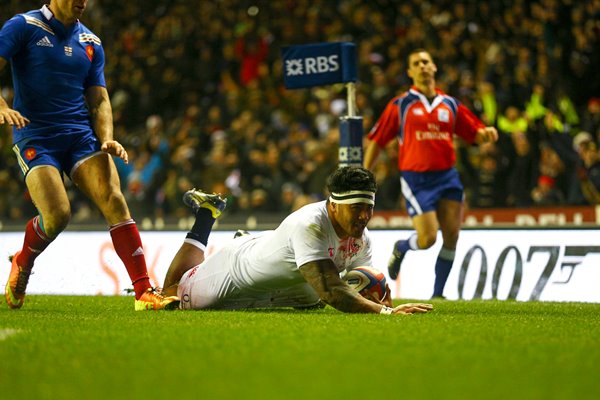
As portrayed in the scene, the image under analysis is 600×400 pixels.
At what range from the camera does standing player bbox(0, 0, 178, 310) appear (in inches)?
315

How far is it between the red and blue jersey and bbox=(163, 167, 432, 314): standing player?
2.83 m

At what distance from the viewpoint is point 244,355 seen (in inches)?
206

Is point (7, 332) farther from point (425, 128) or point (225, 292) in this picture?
point (425, 128)

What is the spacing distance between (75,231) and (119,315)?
5.52 meters

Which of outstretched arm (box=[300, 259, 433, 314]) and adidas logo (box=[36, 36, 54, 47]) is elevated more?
adidas logo (box=[36, 36, 54, 47])

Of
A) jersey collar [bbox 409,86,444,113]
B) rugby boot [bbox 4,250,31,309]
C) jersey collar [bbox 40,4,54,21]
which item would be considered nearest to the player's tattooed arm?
rugby boot [bbox 4,250,31,309]

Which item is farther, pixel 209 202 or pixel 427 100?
pixel 427 100


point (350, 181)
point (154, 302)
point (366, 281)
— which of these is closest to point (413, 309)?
point (366, 281)

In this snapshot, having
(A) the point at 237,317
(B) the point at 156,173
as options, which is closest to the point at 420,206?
(A) the point at 237,317

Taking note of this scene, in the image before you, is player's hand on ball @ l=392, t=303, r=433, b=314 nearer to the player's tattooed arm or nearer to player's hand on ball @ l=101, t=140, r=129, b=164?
the player's tattooed arm

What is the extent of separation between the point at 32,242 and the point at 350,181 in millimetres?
2760

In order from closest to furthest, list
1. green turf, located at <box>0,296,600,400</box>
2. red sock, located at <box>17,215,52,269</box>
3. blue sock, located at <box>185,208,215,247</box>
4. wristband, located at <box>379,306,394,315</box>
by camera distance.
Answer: green turf, located at <box>0,296,600,400</box> → wristband, located at <box>379,306,394,315</box> → red sock, located at <box>17,215,52,269</box> → blue sock, located at <box>185,208,215,247</box>

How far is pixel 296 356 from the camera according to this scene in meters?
5.18

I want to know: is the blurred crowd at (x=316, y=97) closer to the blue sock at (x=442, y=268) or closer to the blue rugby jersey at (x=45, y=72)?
Answer: the blue sock at (x=442, y=268)
